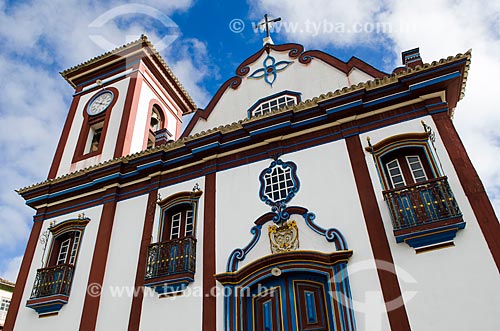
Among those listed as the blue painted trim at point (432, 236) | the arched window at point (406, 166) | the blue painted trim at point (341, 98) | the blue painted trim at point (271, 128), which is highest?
the blue painted trim at point (341, 98)

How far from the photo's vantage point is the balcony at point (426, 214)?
6.52 meters

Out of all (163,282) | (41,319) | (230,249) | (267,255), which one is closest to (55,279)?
(41,319)

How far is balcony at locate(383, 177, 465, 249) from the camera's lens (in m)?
6.52

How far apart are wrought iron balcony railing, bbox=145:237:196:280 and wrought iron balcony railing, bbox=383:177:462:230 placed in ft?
14.0

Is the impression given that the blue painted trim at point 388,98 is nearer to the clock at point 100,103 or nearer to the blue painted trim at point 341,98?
the blue painted trim at point 341,98

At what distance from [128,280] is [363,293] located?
17.6ft

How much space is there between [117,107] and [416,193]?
10.0m

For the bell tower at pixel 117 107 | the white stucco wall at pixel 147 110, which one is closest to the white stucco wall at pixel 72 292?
the bell tower at pixel 117 107

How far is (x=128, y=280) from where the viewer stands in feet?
29.7

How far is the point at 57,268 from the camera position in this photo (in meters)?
9.79

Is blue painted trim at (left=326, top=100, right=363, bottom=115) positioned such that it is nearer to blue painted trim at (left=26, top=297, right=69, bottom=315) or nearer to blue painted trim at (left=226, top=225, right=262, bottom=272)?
blue painted trim at (left=226, top=225, right=262, bottom=272)

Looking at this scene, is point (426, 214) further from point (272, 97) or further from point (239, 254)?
point (272, 97)

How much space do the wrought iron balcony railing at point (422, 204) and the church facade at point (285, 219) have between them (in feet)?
0.08

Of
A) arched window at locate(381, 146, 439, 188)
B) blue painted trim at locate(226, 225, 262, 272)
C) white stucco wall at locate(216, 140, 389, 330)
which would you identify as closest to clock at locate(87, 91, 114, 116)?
white stucco wall at locate(216, 140, 389, 330)
